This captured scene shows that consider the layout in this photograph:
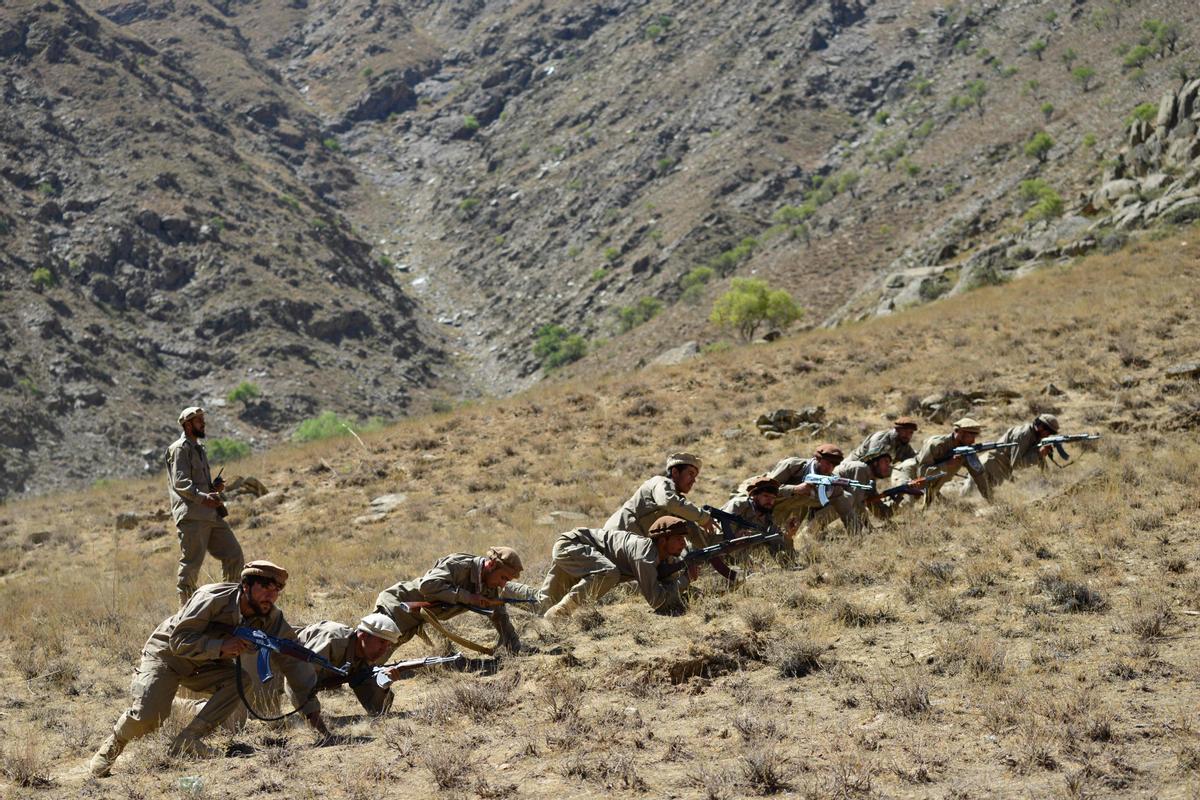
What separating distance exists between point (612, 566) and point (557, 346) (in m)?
49.8

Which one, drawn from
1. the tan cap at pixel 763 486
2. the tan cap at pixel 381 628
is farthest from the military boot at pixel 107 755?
the tan cap at pixel 763 486

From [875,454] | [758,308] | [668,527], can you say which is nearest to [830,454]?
[875,454]

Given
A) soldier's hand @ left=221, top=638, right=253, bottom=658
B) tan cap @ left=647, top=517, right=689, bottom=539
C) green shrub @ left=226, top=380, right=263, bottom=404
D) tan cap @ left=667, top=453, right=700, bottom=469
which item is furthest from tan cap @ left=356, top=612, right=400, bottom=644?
green shrub @ left=226, top=380, right=263, bottom=404

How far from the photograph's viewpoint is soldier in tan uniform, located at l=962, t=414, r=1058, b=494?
11.2 metres

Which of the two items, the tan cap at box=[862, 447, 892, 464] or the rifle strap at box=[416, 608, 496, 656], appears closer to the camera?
the rifle strap at box=[416, 608, 496, 656]

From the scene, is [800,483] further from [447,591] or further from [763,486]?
[447,591]

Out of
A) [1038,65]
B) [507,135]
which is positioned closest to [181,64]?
[507,135]

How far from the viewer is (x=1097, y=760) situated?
453cm

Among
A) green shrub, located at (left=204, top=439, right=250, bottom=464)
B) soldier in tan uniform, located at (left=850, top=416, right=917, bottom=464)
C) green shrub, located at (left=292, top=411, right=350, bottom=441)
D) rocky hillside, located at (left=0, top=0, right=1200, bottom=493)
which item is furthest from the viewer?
rocky hillside, located at (left=0, top=0, right=1200, bottom=493)

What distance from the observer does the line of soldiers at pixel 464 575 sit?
5.82 m

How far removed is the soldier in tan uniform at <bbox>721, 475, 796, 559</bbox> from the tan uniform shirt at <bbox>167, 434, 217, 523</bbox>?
4926 millimetres

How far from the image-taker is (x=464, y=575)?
24.0 ft

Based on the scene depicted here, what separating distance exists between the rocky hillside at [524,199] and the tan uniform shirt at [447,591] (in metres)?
23.2

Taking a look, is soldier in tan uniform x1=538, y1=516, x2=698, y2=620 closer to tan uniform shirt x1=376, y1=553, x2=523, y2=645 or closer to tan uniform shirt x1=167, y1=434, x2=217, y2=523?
tan uniform shirt x1=376, y1=553, x2=523, y2=645
